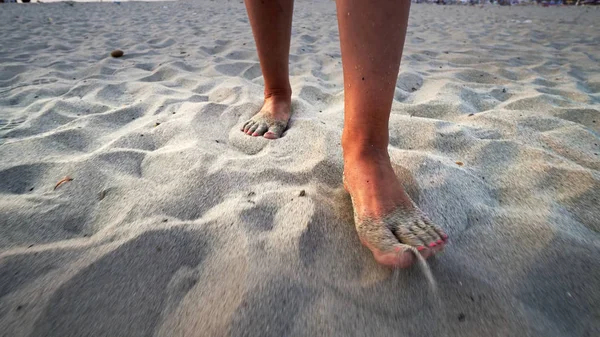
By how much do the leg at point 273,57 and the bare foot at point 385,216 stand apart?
543 millimetres

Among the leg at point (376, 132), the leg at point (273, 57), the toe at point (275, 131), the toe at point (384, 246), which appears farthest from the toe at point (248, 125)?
the toe at point (384, 246)

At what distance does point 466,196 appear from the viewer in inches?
38.5

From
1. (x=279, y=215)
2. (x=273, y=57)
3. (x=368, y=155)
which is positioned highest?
(x=273, y=57)

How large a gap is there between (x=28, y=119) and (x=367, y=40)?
166cm

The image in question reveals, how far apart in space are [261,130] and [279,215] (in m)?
0.60

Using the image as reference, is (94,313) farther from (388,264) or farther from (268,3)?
(268,3)

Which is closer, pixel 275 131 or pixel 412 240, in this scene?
pixel 412 240

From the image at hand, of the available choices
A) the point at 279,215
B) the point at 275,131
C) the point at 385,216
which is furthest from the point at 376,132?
the point at 275,131

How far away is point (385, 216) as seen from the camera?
84cm

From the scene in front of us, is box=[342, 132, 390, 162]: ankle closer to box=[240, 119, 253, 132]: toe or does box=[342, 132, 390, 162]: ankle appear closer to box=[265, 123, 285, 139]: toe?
box=[265, 123, 285, 139]: toe

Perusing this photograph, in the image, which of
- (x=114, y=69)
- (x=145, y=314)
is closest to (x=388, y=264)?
(x=145, y=314)

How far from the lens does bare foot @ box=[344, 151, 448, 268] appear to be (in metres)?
0.75

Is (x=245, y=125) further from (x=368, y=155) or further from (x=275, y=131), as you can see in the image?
(x=368, y=155)

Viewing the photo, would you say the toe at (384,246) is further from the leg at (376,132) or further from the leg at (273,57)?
the leg at (273,57)
